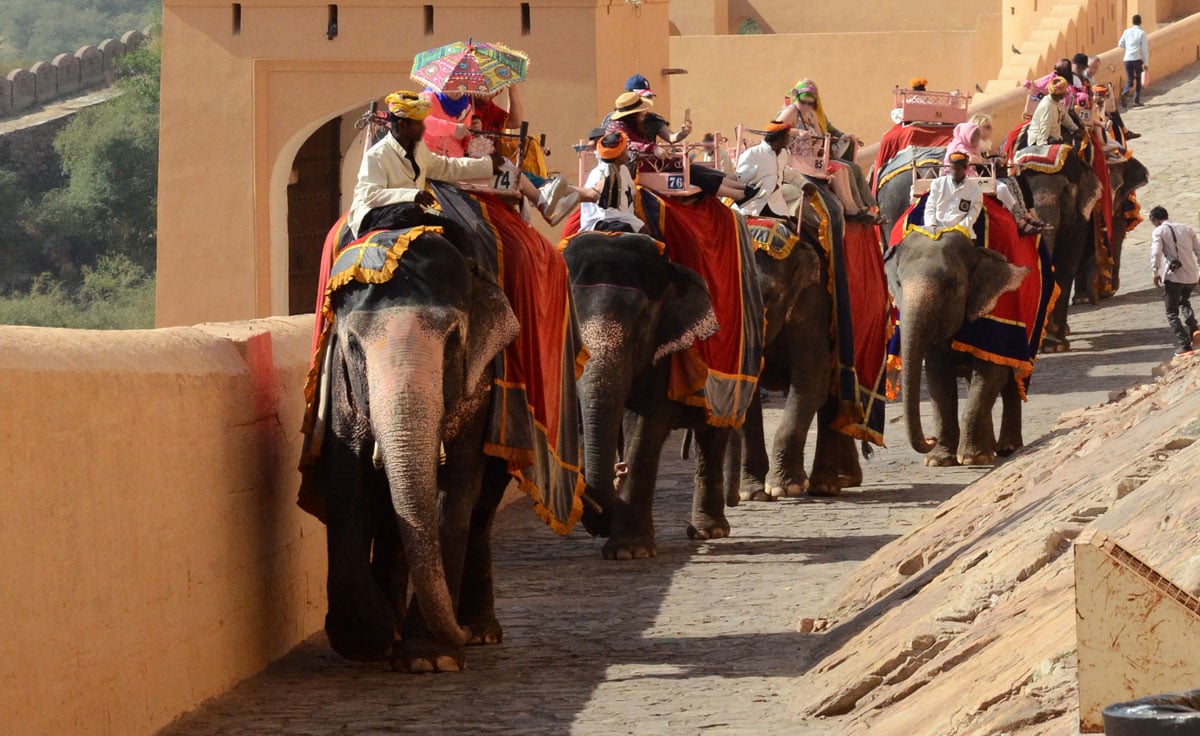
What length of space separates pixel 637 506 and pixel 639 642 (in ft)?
6.75

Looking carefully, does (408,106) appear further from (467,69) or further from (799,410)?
(799,410)

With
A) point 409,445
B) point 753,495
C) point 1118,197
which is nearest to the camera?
point 409,445

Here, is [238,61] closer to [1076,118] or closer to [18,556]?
[1076,118]

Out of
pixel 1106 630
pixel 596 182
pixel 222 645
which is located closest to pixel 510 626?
pixel 222 645

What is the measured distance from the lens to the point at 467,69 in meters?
8.54

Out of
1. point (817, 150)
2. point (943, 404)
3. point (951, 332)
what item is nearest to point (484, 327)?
point (817, 150)

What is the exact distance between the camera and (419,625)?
7406 mm

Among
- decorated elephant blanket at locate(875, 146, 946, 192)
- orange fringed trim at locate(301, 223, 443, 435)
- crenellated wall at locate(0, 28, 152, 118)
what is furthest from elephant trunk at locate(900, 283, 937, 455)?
crenellated wall at locate(0, 28, 152, 118)

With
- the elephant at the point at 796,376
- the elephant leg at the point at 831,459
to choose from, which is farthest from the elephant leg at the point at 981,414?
the elephant at the point at 796,376

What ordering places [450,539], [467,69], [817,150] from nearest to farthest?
[450,539] < [467,69] < [817,150]

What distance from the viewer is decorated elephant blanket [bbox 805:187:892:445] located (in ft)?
41.2

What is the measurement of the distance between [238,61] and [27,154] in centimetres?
5782

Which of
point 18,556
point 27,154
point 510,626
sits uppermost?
point 27,154

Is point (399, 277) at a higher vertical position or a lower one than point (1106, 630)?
higher
